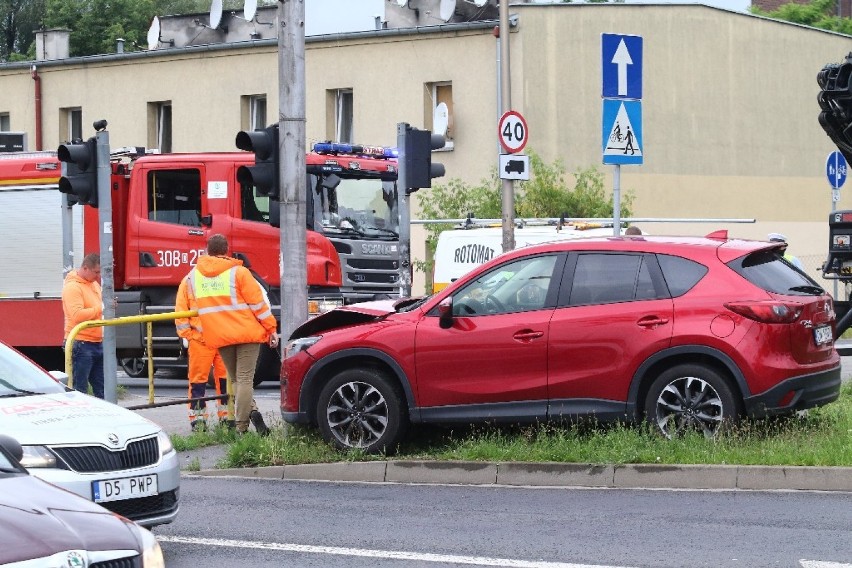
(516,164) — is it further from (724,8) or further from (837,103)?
(724,8)

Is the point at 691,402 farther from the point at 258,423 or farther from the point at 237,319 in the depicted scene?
the point at 237,319

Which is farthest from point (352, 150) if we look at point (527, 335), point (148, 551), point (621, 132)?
point (148, 551)

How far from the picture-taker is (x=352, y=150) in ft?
67.7

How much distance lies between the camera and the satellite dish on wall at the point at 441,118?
33156mm

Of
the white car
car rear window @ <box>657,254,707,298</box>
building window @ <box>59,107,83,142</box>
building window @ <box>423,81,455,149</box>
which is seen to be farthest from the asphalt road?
building window @ <box>59,107,83,142</box>

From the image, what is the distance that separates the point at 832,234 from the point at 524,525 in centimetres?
892

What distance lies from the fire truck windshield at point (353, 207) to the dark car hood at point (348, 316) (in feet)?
23.0

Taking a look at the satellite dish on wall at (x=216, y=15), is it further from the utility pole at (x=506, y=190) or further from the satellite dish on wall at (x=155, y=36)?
the utility pole at (x=506, y=190)

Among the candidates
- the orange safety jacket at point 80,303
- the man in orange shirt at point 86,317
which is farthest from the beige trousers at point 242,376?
the orange safety jacket at point 80,303

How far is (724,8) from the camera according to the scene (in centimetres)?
3606

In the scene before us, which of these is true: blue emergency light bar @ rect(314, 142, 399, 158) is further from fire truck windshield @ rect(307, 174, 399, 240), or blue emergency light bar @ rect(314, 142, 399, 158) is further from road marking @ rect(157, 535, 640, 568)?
road marking @ rect(157, 535, 640, 568)

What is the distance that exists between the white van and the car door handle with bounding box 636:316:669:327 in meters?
11.6

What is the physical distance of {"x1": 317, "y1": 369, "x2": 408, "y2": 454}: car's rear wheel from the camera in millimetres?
12023

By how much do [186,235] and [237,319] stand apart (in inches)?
239
